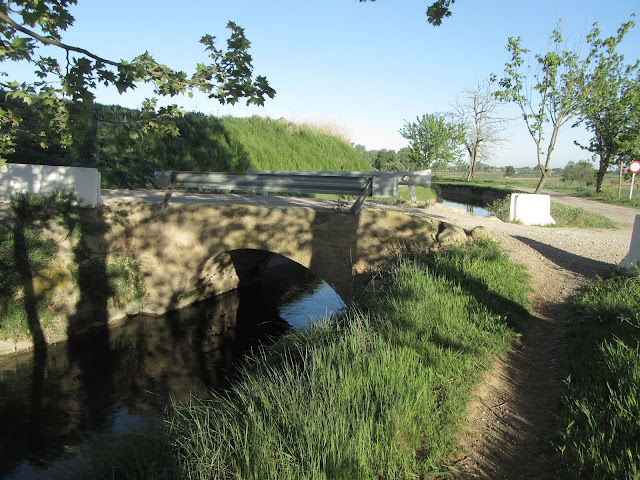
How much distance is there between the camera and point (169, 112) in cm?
483

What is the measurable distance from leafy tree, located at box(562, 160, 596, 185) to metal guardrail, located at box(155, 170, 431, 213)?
52077 mm

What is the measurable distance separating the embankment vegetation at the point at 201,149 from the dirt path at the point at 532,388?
677cm

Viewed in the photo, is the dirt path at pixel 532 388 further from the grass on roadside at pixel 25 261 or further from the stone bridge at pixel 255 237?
the grass on roadside at pixel 25 261

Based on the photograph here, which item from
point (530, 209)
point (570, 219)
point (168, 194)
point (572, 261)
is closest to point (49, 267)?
point (168, 194)

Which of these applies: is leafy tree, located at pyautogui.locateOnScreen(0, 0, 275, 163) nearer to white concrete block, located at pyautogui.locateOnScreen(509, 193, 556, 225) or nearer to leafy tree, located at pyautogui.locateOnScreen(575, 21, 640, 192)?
white concrete block, located at pyautogui.locateOnScreen(509, 193, 556, 225)

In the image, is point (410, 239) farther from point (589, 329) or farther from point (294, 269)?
point (294, 269)

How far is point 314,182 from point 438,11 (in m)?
3.56

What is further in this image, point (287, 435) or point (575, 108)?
point (575, 108)

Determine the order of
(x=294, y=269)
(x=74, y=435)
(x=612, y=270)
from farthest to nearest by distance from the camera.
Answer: (x=294, y=269) < (x=612, y=270) < (x=74, y=435)

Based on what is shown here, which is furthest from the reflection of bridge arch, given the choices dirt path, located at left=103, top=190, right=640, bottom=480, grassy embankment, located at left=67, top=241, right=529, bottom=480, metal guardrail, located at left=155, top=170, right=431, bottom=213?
grassy embankment, located at left=67, top=241, right=529, bottom=480

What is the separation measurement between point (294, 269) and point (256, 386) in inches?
430

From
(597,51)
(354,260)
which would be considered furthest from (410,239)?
(597,51)

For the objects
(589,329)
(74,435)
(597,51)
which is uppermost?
(597,51)

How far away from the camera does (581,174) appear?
52625 mm
